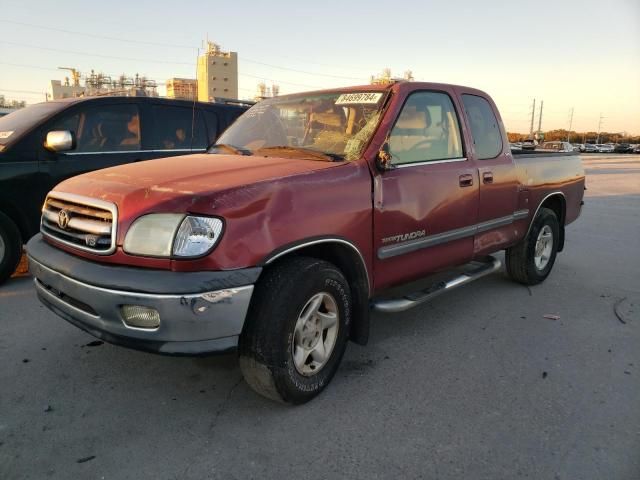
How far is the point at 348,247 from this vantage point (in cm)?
298

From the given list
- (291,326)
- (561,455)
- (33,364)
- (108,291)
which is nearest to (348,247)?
(291,326)

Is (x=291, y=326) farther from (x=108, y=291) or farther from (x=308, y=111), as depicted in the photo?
(x=308, y=111)

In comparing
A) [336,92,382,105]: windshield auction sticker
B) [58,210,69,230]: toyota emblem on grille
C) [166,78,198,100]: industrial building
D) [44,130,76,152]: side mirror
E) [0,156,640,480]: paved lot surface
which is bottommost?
[0,156,640,480]: paved lot surface

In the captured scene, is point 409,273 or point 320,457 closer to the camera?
point 320,457

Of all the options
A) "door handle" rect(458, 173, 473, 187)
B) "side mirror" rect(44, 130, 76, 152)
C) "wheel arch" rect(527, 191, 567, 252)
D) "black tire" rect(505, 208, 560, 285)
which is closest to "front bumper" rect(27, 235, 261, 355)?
"door handle" rect(458, 173, 473, 187)

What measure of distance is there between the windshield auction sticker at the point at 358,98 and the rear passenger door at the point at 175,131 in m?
2.84

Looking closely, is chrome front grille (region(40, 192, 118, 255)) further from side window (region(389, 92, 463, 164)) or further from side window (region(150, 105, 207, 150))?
side window (region(150, 105, 207, 150))

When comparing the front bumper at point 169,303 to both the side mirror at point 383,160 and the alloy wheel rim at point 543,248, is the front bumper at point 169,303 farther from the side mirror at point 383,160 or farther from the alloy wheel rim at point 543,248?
→ the alloy wheel rim at point 543,248

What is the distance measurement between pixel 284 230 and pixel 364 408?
1.14 meters

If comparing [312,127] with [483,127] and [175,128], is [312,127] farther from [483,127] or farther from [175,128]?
[175,128]

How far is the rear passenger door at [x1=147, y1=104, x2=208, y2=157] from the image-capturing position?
A: 5.89m

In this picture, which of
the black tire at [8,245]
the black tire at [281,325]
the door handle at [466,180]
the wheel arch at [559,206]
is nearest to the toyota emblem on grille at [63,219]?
the black tire at [281,325]

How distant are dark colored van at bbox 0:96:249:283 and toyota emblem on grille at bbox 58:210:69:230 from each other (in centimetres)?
198

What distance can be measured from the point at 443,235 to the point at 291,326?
164 cm
